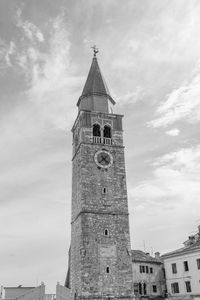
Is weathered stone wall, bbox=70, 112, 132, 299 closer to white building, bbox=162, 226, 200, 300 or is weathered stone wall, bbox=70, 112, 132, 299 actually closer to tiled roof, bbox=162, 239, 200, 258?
tiled roof, bbox=162, 239, 200, 258

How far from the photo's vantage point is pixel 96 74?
1457 inches

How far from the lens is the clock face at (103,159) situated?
31.0 m

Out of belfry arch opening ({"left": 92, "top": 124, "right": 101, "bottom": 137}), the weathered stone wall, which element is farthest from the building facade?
belfry arch opening ({"left": 92, "top": 124, "right": 101, "bottom": 137})

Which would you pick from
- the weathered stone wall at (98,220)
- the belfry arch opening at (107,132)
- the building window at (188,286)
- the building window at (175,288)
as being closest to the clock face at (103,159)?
the weathered stone wall at (98,220)

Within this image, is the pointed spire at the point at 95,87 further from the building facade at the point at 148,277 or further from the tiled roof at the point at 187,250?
the building facade at the point at 148,277

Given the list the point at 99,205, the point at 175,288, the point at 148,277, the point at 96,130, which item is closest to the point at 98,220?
the point at 99,205

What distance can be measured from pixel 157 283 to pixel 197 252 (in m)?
7.57

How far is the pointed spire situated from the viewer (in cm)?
3462

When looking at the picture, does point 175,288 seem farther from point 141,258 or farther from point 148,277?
point 141,258

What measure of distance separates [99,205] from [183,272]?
44.2ft

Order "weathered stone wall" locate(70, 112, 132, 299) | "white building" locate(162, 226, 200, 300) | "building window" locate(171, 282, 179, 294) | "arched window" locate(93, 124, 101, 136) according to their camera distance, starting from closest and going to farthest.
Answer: "weathered stone wall" locate(70, 112, 132, 299) → "arched window" locate(93, 124, 101, 136) → "white building" locate(162, 226, 200, 300) → "building window" locate(171, 282, 179, 294)

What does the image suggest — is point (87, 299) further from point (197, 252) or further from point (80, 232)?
point (197, 252)

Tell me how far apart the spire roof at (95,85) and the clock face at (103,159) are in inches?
262

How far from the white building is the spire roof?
17561mm
